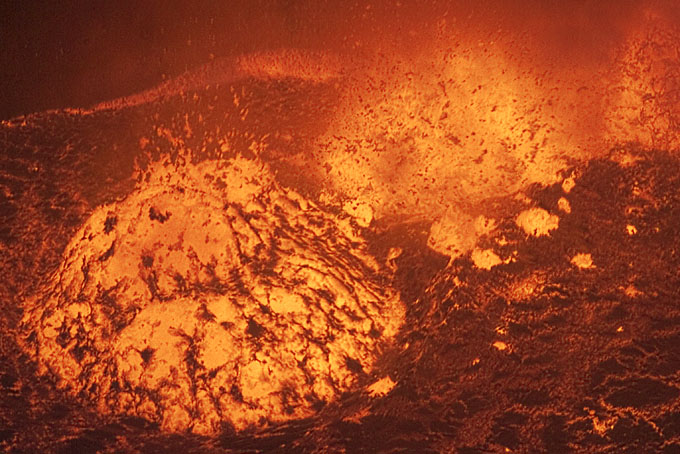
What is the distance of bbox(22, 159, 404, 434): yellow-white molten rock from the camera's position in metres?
1.23

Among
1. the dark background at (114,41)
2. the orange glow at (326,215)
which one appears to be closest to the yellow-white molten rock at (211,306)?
the orange glow at (326,215)

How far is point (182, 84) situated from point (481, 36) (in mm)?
723

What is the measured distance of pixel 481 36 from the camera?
1352 mm

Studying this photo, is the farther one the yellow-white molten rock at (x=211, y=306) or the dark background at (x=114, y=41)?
the dark background at (x=114, y=41)

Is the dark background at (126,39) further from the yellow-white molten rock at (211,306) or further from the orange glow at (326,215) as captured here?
the yellow-white molten rock at (211,306)

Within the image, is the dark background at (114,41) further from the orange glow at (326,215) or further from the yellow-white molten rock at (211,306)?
the yellow-white molten rock at (211,306)

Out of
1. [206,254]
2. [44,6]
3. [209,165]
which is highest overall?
[44,6]

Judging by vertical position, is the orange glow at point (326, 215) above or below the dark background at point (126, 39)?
below

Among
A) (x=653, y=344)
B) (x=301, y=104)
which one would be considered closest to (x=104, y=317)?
(x=301, y=104)

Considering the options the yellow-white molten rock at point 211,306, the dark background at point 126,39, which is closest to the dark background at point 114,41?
the dark background at point 126,39

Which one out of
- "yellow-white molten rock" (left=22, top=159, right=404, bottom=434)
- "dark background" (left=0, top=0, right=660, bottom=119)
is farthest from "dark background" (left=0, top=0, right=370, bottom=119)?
"yellow-white molten rock" (left=22, top=159, right=404, bottom=434)

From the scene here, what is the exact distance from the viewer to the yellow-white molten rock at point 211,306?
1234 mm

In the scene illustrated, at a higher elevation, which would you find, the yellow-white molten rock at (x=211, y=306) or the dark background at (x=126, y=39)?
the dark background at (x=126, y=39)

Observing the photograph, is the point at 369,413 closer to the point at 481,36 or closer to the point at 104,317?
the point at 104,317
